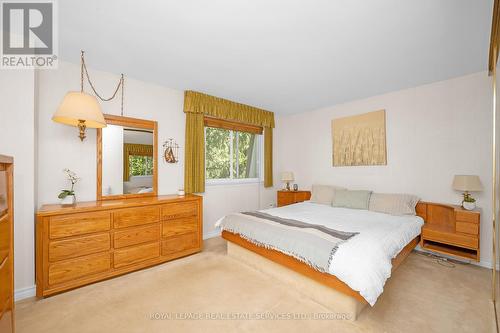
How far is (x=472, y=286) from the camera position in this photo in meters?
2.21

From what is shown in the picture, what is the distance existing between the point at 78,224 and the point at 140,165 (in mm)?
1104

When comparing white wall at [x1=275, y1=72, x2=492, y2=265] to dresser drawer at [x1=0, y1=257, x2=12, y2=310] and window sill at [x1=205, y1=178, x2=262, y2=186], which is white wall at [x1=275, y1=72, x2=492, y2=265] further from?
dresser drawer at [x1=0, y1=257, x2=12, y2=310]

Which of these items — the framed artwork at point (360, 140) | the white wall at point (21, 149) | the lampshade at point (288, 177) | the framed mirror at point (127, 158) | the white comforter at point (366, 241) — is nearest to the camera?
the white comforter at point (366, 241)

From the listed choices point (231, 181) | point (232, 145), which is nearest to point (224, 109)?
point (232, 145)

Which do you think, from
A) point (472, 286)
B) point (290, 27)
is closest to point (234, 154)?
point (290, 27)

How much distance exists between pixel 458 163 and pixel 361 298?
257 cm

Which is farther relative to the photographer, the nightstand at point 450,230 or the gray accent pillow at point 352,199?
the gray accent pillow at point 352,199

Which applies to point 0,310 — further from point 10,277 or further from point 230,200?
point 230,200

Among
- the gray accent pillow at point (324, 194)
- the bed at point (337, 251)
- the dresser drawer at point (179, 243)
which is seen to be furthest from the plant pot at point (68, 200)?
the gray accent pillow at point (324, 194)

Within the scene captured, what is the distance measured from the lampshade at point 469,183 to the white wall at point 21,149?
15.8 feet

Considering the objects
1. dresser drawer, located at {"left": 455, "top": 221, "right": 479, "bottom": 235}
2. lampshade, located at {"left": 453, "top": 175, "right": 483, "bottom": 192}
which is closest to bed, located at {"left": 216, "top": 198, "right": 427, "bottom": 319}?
dresser drawer, located at {"left": 455, "top": 221, "right": 479, "bottom": 235}

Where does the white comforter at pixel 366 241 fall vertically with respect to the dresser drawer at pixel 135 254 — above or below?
above

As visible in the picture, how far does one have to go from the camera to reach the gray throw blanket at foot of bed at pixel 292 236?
1.88 meters

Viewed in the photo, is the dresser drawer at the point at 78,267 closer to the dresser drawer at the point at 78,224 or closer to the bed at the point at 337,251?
the dresser drawer at the point at 78,224
